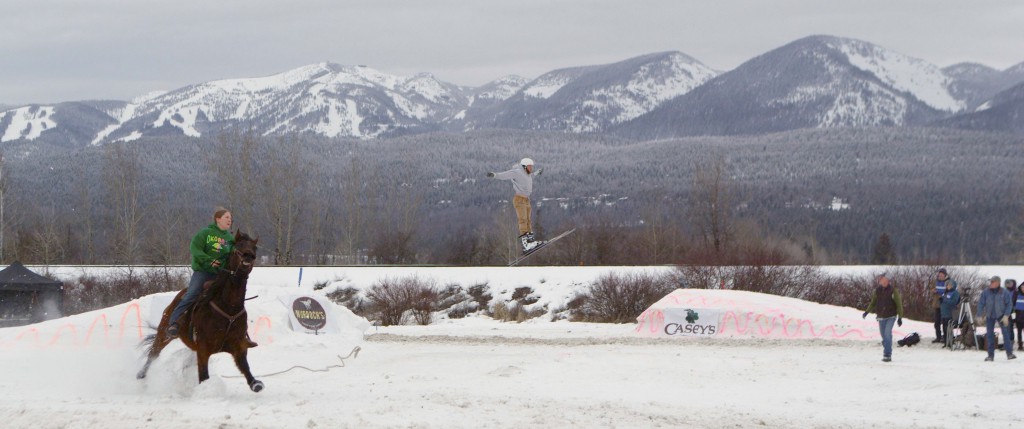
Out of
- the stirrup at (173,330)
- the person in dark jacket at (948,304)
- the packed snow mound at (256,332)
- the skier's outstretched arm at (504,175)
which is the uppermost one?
the skier's outstretched arm at (504,175)

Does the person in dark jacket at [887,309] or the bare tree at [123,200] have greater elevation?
the bare tree at [123,200]

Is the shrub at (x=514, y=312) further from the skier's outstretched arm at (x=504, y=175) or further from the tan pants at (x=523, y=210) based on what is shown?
the skier's outstretched arm at (x=504, y=175)

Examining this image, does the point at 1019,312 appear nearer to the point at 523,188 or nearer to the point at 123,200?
the point at 523,188

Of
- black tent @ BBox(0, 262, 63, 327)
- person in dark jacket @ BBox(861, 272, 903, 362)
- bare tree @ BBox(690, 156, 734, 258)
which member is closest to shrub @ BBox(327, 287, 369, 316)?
black tent @ BBox(0, 262, 63, 327)

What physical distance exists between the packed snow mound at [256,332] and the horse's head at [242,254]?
2275mm

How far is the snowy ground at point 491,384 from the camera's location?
1292 cm

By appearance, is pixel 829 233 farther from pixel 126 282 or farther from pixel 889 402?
pixel 889 402

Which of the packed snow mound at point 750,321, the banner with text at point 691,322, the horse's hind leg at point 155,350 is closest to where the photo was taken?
the horse's hind leg at point 155,350

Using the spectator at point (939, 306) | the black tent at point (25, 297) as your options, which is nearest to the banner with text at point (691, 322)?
the spectator at point (939, 306)

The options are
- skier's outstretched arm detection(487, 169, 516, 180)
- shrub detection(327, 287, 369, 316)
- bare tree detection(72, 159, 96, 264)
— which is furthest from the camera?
bare tree detection(72, 159, 96, 264)

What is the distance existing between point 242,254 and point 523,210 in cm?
646

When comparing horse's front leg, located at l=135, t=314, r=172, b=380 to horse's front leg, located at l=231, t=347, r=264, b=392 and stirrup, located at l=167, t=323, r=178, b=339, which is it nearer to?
stirrup, located at l=167, t=323, r=178, b=339

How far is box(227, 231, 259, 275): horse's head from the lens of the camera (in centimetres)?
1288

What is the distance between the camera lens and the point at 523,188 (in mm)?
17188
